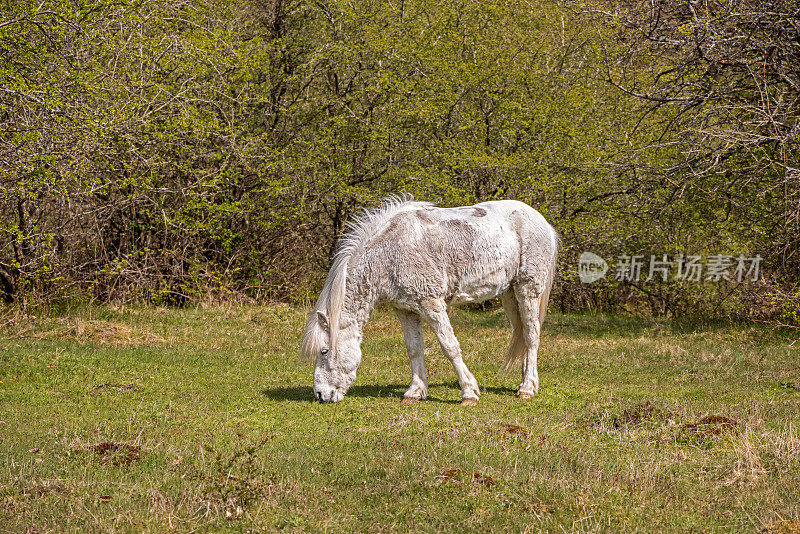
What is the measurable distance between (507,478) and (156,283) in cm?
1294

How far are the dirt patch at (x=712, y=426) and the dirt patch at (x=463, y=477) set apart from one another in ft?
8.25

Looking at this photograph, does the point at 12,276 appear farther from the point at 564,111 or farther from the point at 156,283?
the point at 564,111

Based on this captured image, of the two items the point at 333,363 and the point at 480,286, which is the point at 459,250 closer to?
the point at 480,286

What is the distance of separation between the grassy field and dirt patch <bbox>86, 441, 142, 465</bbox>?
0.07 ft

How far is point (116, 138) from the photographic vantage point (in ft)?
48.1

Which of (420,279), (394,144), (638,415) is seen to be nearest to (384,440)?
(420,279)

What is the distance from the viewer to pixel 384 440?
746cm

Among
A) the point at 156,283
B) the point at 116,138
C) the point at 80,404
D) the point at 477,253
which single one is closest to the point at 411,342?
the point at 477,253

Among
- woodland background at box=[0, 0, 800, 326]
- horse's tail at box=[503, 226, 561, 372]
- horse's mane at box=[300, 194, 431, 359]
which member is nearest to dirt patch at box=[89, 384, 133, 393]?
horse's mane at box=[300, 194, 431, 359]

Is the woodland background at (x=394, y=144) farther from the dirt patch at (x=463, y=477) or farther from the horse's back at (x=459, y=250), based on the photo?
the dirt patch at (x=463, y=477)

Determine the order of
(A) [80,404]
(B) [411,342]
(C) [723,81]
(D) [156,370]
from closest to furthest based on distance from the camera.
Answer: (A) [80,404], (B) [411,342], (D) [156,370], (C) [723,81]

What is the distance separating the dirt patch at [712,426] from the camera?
7.61 metres

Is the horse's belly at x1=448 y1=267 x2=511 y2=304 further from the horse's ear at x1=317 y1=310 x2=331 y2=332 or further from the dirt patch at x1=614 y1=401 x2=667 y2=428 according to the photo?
the dirt patch at x1=614 y1=401 x2=667 y2=428

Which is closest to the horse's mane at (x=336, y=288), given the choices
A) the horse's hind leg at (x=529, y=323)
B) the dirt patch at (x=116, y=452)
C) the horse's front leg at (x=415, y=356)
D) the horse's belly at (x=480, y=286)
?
the horse's front leg at (x=415, y=356)
